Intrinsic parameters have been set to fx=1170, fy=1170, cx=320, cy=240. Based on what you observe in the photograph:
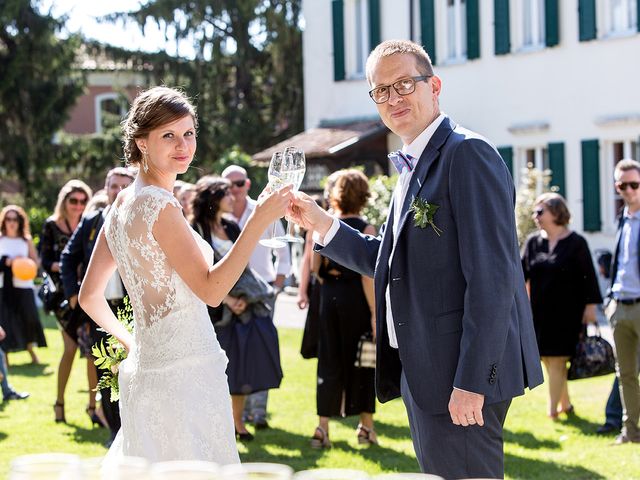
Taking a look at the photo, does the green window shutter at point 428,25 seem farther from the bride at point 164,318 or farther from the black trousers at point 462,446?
the black trousers at point 462,446

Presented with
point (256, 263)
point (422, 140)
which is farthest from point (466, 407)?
point (256, 263)

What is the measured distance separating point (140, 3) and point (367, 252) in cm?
3461

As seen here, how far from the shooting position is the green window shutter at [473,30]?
77.6 feet

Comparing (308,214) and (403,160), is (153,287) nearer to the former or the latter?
(308,214)

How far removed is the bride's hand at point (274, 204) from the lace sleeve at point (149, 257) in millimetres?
361

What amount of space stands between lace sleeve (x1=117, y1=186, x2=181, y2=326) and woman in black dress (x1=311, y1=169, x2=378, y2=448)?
4.75 m

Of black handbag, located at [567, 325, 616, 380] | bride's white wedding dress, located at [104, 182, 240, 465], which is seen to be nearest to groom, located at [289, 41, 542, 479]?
bride's white wedding dress, located at [104, 182, 240, 465]

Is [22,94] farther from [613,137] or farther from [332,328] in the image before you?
[332,328]

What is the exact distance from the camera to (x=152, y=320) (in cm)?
463

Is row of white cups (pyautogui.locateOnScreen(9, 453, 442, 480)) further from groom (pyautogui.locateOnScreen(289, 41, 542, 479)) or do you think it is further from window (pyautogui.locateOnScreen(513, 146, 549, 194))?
window (pyautogui.locateOnScreen(513, 146, 549, 194))

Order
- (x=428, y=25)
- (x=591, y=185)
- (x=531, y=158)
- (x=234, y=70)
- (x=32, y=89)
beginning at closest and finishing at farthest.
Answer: (x=591, y=185) → (x=531, y=158) → (x=428, y=25) → (x=32, y=89) → (x=234, y=70)

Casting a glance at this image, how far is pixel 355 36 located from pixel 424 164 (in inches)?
911

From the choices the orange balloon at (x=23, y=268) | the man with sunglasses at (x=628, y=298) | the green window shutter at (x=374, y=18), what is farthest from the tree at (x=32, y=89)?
the man with sunglasses at (x=628, y=298)

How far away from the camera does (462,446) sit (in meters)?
4.45
